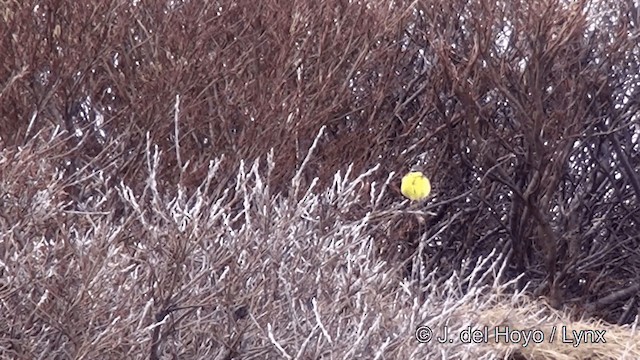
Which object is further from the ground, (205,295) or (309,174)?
(205,295)

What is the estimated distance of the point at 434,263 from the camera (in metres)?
7.17

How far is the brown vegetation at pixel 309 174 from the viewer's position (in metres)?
2.88

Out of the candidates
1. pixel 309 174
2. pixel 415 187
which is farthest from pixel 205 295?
pixel 309 174

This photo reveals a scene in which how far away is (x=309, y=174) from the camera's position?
6.11 metres

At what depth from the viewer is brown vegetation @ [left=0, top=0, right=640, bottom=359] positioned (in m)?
2.88

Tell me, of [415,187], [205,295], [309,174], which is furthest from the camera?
[309,174]

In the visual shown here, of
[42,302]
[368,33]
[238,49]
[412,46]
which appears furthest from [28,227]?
[412,46]

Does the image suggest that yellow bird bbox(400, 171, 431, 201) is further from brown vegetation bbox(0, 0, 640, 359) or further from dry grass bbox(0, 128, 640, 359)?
dry grass bbox(0, 128, 640, 359)

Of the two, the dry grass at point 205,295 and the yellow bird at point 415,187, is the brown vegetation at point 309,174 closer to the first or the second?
the dry grass at point 205,295

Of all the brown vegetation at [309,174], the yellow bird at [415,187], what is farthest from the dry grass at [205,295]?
the yellow bird at [415,187]

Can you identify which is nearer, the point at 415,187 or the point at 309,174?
the point at 415,187

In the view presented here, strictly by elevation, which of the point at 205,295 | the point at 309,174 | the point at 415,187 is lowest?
the point at 309,174

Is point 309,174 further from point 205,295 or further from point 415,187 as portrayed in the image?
point 205,295

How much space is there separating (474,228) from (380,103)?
1.45 metres
